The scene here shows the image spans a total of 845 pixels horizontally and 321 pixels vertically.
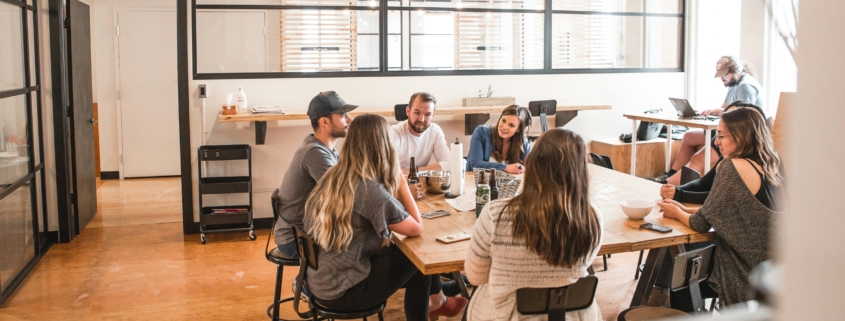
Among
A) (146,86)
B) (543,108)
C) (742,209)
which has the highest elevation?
(146,86)

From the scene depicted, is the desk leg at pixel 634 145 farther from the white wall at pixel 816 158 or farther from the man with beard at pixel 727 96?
the white wall at pixel 816 158

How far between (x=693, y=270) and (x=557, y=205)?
755 millimetres

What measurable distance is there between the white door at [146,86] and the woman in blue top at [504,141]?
505cm

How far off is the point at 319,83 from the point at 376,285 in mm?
3241

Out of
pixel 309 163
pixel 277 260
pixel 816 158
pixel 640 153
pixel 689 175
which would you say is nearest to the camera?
pixel 816 158

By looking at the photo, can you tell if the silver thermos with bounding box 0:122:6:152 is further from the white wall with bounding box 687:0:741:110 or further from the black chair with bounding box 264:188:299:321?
the white wall with bounding box 687:0:741:110

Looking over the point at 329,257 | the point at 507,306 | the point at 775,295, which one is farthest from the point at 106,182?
the point at 775,295

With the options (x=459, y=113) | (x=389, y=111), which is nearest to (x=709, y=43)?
(x=459, y=113)

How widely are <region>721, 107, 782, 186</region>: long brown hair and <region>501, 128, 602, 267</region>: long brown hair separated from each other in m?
0.88

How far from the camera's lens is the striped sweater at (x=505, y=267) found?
212 cm

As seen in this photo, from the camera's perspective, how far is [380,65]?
5.88 metres

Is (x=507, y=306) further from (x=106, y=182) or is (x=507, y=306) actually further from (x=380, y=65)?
(x=106, y=182)

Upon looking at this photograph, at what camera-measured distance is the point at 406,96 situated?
594 centimetres

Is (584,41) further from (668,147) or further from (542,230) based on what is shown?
(542,230)
